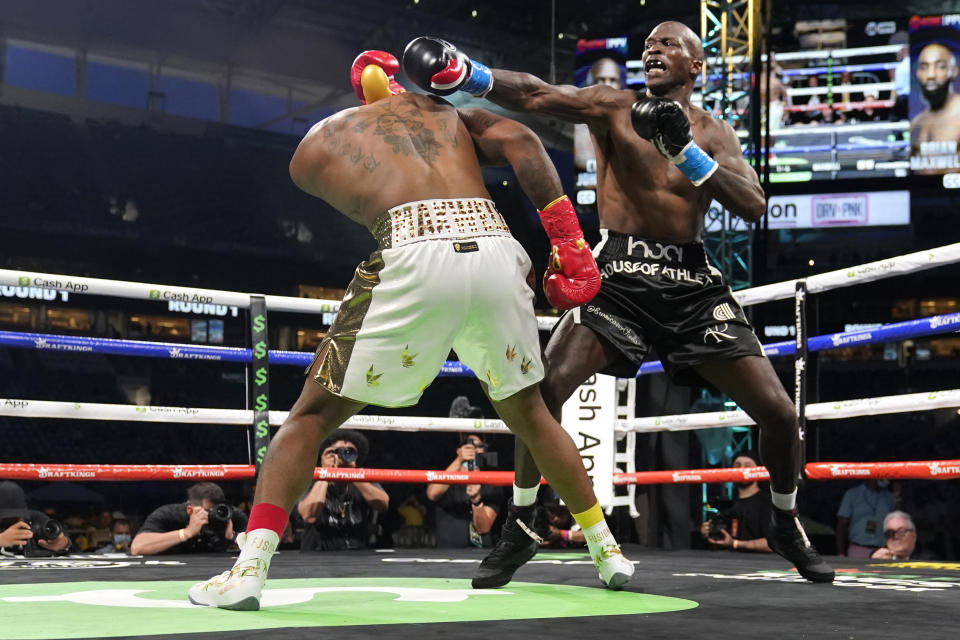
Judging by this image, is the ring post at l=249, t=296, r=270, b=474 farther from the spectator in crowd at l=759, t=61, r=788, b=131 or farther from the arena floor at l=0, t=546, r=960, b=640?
the spectator in crowd at l=759, t=61, r=788, b=131

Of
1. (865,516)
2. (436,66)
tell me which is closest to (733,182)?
(436,66)

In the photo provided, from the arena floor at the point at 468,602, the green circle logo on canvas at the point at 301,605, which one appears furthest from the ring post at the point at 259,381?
the green circle logo on canvas at the point at 301,605

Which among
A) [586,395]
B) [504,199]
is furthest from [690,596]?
[504,199]

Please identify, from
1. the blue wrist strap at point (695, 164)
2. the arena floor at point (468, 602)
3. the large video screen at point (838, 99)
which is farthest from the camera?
the large video screen at point (838, 99)

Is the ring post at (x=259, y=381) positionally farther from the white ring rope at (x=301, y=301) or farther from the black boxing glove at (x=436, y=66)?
the black boxing glove at (x=436, y=66)

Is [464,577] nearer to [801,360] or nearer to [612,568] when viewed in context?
[612,568]

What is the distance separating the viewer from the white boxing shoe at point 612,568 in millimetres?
1824

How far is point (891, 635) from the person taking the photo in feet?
3.96

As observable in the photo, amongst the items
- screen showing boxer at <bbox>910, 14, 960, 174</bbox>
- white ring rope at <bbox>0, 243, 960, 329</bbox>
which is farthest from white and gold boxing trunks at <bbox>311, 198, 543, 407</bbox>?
screen showing boxer at <bbox>910, 14, 960, 174</bbox>

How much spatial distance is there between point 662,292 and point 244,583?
3.48 feet

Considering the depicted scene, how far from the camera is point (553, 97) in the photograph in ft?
6.79

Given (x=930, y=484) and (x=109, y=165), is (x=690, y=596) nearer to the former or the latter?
(x=930, y=484)

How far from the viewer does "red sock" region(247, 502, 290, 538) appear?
60.0 inches

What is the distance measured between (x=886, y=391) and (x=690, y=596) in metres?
12.3
